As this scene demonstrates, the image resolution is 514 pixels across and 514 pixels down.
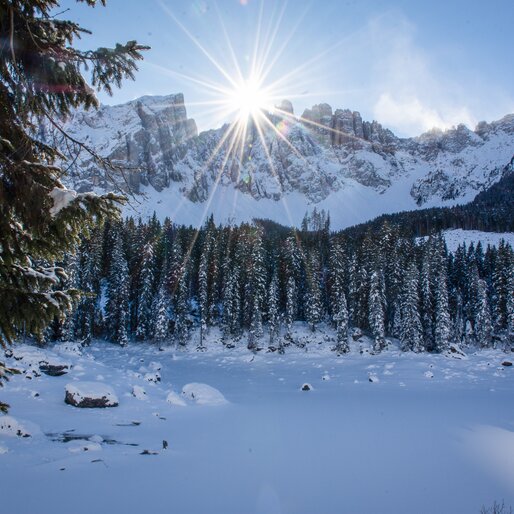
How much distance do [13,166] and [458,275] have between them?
71763 mm

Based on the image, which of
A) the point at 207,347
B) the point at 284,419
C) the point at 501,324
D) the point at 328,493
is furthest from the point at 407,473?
the point at 501,324

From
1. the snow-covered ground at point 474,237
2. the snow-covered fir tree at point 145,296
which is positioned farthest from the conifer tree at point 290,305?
the snow-covered ground at point 474,237

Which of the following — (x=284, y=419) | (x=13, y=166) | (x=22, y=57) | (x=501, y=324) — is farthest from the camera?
(x=501, y=324)

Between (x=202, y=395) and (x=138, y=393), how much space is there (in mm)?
3841

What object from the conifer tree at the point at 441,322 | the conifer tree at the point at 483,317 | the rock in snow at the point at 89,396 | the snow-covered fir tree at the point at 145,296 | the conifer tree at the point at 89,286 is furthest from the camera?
the snow-covered fir tree at the point at 145,296

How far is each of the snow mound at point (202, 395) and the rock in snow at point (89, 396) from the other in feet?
16.5

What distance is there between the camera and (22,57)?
14.6 ft

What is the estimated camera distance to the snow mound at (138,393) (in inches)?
847

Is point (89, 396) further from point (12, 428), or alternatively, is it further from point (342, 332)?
point (342, 332)

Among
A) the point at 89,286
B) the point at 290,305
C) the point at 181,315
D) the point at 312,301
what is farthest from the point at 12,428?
the point at 312,301

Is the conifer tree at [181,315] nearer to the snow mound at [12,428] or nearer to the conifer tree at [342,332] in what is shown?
the conifer tree at [342,332]

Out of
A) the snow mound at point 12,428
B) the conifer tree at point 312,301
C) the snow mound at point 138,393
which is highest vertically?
the conifer tree at point 312,301

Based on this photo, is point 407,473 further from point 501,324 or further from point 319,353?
point 501,324

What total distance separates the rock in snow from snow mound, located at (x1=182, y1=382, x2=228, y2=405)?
5019 millimetres
